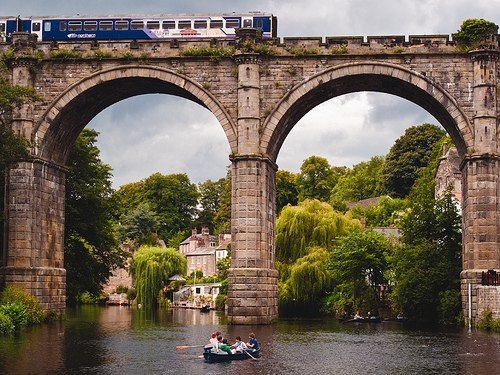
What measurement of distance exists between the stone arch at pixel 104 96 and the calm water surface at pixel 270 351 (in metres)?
8.03

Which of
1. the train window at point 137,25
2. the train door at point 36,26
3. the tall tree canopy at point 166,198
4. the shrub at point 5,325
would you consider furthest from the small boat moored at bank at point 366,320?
the tall tree canopy at point 166,198

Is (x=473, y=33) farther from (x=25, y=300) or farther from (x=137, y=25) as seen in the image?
(x=25, y=300)

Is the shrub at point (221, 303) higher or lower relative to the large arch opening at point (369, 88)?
lower

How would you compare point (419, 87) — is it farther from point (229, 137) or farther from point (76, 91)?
point (76, 91)

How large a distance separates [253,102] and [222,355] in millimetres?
14436

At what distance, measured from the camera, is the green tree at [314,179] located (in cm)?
9581

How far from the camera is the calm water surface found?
73.3ft

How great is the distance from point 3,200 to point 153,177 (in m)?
70.5

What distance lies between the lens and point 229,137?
120 ft

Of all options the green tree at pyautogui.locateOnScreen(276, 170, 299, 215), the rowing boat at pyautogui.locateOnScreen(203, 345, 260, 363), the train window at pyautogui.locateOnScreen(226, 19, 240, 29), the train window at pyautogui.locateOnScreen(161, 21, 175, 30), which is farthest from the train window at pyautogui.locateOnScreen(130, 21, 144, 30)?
the green tree at pyautogui.locateOnScreen(276, 170, 299, 215)

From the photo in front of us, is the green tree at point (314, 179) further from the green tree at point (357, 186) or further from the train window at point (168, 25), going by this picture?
the train window at point (168, 25)

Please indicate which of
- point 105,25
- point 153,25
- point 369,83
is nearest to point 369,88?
point 369,83

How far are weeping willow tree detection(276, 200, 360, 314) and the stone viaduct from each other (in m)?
10.1

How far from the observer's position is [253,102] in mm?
36094
